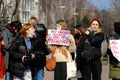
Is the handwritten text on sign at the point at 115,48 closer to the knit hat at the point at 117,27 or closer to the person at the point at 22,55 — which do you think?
the knit hat at the point at 117,27

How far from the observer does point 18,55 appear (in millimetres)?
10125

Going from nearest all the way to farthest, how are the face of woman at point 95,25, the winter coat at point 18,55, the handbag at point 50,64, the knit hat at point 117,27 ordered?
the winter coat at point 18,55
the knit hat at point 117,27
the handbag at point 50,64
the face of woman at point 95,25

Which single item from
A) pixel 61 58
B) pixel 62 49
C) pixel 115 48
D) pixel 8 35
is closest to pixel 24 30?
pixel 8 35

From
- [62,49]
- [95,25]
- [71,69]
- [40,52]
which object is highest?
[95,25]

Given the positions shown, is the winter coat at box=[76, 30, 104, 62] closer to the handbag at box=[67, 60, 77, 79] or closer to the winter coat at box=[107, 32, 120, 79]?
the handbag at box=[67, 60, 77, 79]

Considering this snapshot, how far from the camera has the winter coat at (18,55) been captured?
10.2m

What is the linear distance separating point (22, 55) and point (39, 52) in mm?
715

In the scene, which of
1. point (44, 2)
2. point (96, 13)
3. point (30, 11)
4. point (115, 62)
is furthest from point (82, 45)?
point (96, 13)

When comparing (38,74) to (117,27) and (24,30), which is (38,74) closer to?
(24,30)

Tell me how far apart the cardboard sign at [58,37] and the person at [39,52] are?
147cm

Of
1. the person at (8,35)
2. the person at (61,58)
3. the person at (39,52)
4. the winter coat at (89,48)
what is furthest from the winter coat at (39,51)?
the winter coat at (89,48)

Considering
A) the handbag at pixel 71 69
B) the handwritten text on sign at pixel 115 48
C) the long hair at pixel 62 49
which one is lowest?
the handbag at pixel 71 69

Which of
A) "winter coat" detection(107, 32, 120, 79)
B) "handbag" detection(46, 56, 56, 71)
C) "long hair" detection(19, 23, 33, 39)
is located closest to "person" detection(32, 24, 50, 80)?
"handbag" detection(46, 56, 56, 71)

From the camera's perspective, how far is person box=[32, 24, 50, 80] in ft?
35.2
